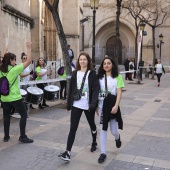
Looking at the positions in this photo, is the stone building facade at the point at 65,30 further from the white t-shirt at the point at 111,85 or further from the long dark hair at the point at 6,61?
the white t-shirt at the point at 111,85

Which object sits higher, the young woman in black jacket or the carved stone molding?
the carved stone molding

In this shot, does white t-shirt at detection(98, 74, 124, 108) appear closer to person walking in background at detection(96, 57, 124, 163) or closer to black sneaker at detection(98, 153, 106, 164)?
person walking in background at detection(96, 57, 124, 163)

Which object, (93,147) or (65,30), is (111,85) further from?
(65,30)

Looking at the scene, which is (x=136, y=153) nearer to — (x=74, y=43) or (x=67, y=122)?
(x=67, y=122)

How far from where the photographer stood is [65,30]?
3155 centimetres

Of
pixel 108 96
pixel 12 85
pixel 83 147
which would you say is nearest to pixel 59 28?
pixel 12 85

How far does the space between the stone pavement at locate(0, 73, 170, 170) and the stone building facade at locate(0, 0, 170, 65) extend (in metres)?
7.20

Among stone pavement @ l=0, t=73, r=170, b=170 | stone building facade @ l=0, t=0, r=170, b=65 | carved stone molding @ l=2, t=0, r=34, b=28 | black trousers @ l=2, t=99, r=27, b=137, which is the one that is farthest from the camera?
stone building facade @ l=0, t=0, r=170, b=65

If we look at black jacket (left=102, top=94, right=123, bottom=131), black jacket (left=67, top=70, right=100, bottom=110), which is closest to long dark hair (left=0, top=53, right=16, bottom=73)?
black jacket (left=67, top=70, right=100, bottom=110)

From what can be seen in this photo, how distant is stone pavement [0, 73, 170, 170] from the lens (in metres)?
5.09

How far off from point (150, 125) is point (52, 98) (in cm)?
341

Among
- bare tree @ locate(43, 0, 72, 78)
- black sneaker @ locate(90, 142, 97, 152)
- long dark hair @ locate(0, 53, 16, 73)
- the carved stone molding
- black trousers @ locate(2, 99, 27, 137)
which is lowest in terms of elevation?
black sneaker @ locate(90, 142, 97, 152)

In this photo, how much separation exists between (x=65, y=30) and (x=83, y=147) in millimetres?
26439

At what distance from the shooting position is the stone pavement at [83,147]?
5.09m
